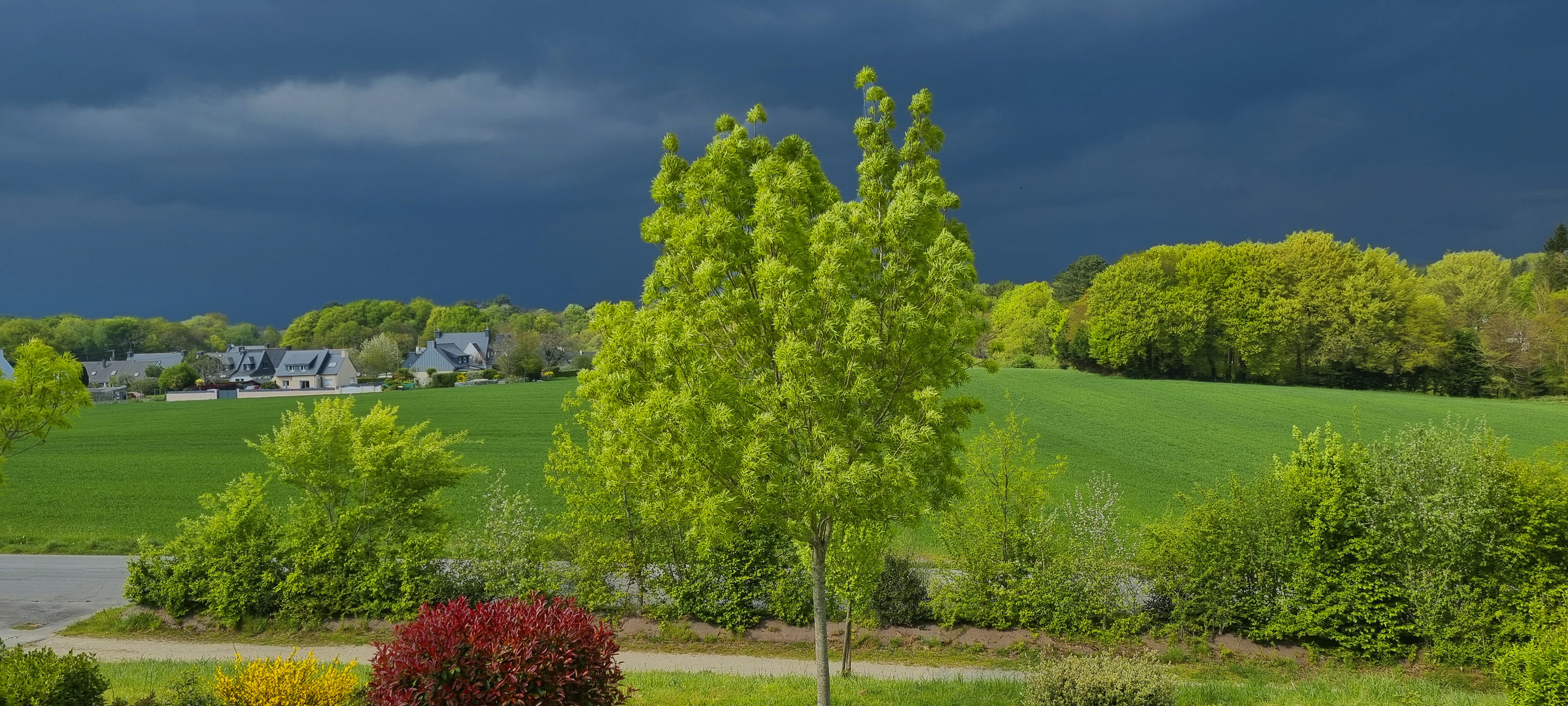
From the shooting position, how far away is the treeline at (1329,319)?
56.8 metres

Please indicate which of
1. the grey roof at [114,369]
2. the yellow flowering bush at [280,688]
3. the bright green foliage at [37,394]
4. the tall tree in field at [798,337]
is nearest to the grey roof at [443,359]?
the grey roof at [114,369]

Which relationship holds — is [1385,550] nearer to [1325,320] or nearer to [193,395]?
[1325,320]

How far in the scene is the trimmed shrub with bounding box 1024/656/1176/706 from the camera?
7.36 metres

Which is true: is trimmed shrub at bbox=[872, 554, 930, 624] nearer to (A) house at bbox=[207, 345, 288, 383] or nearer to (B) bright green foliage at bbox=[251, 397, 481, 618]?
(B) bright green foliage at bbox=[251, 397, 481, 618]

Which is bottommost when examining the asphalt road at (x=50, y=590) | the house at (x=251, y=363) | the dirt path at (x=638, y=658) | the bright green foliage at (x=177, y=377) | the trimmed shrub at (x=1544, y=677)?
the dirt path at (x=638, y=658)

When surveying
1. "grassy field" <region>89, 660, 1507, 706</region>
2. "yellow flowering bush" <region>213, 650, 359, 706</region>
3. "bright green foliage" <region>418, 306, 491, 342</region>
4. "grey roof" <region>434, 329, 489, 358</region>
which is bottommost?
Result: "grassy field" <region>89, 660, 1507, 706</region>

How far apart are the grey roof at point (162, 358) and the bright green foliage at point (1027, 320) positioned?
107 metres

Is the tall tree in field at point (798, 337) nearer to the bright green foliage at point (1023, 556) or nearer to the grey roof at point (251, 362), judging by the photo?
the bright green foliage at point (1023, 556)

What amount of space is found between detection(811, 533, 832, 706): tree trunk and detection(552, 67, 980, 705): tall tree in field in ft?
0.11

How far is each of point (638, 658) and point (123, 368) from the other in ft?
400

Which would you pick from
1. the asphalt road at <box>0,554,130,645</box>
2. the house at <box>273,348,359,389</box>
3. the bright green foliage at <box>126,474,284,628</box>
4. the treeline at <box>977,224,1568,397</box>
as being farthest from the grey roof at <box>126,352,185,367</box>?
the treeline at <box>977,224,1568,397</box>

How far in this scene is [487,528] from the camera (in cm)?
1535

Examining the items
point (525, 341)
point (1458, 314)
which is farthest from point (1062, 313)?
point (525, 341)

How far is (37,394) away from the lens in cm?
1215
